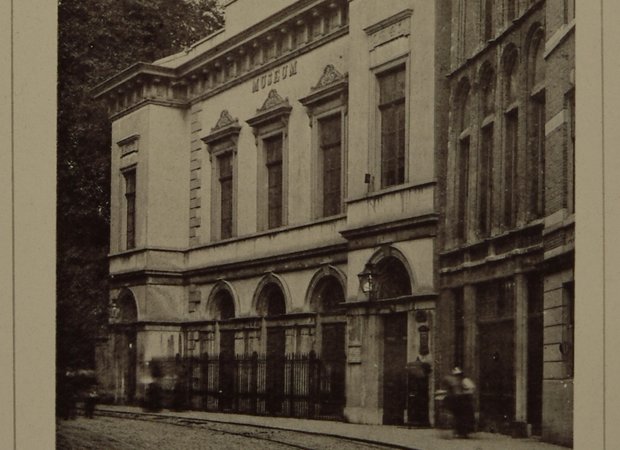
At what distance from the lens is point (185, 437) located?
420 cm

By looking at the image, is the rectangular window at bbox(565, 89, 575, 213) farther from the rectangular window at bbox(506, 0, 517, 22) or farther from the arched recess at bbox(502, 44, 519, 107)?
the rectangular window at bbox(506, 0, 517, 22)

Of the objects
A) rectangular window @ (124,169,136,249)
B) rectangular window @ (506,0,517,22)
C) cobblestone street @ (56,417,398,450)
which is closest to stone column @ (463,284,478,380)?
cobblestone street @ (56,417,398,450)

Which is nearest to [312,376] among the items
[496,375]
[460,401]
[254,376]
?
[254,376]

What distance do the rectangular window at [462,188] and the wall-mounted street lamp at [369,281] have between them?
0.33 m

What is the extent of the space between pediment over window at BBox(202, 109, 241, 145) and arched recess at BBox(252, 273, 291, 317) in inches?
21.7

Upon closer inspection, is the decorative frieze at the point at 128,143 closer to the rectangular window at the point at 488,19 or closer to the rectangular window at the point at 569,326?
the rectangular window at the point at 488,19

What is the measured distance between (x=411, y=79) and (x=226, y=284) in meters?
1.01

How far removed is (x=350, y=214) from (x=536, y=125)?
773 mm

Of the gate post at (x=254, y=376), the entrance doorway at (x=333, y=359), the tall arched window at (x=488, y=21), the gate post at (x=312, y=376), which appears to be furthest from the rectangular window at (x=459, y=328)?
the tall arched window at (x=488, y=21)

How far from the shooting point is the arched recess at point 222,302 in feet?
14.3

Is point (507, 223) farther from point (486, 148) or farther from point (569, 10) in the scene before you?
point (569, 10)

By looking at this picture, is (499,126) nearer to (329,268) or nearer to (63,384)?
(329,268)
